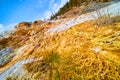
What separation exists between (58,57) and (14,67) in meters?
1.27

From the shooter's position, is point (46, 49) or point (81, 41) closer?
point (81, 41)

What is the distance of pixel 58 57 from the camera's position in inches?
169

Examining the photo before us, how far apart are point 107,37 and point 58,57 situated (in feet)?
3.25

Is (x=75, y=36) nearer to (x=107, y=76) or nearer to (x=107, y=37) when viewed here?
(x=107, y=37)

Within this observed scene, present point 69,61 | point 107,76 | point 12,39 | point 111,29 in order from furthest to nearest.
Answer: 1. point 12,39
2. point 111,29
3. point 69,61
4. point 107,76

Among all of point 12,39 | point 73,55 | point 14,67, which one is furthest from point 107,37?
point 12,39

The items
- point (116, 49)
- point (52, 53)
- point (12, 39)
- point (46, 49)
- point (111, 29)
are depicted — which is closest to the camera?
point (116, 49)

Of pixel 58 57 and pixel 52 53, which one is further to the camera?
pixel 52 53

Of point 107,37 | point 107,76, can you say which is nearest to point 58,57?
point 107,37

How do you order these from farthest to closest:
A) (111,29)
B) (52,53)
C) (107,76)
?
(52,53) → (111,29) → (107,76)

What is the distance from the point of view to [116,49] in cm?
346

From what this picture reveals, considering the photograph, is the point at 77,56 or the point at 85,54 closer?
the point at 85,54

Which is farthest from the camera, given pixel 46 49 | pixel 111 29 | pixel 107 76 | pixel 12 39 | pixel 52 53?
pixel 12 39

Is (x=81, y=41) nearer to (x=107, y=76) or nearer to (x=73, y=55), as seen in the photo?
(x=73, y=55)
